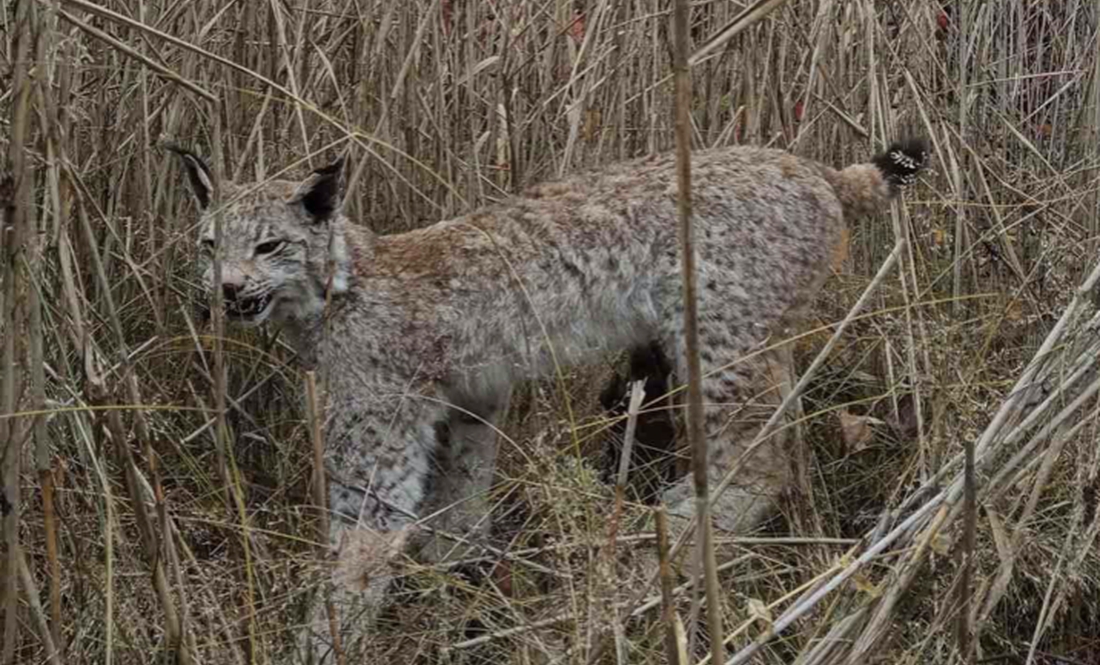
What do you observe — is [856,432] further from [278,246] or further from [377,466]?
[278,246]

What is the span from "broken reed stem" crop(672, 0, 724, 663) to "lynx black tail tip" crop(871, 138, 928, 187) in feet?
9.05

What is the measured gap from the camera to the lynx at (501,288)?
468 centimetres

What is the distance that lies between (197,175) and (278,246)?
297mm

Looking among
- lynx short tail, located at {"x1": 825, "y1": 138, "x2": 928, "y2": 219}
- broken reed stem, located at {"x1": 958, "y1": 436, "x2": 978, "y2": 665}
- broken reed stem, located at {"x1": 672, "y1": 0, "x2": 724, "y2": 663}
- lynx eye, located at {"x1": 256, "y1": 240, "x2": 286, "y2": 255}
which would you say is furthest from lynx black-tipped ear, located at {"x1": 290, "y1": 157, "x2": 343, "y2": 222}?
broken reed stem, located at {"x1": 672, "y1": 0, "x2": 724, "y2": 663}

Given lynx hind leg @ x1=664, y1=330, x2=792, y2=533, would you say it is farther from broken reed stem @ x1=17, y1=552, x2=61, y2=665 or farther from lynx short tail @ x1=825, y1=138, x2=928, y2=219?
broken reed stem @ x1=17, y1=552, x2=61, y2=665

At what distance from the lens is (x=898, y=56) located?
5266 mm

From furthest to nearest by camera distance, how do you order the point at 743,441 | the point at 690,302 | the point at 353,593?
the point at 743,441, the point at 353,593, the point at 690,302

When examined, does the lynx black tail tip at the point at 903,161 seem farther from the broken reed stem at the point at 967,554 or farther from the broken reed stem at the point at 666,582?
the broken reed stem at the point at 666,582

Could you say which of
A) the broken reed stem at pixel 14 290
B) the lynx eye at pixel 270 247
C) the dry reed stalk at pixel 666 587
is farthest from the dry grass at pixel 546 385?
the dry reed stalk at pixel 666 587

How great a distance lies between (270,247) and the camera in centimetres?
472

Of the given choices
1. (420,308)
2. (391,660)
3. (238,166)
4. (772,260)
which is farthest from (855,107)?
(391,660)

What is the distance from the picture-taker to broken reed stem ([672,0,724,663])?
6.33 ft

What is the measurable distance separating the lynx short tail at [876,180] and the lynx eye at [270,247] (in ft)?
5.00

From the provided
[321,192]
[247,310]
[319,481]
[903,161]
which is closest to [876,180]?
[903,161]
